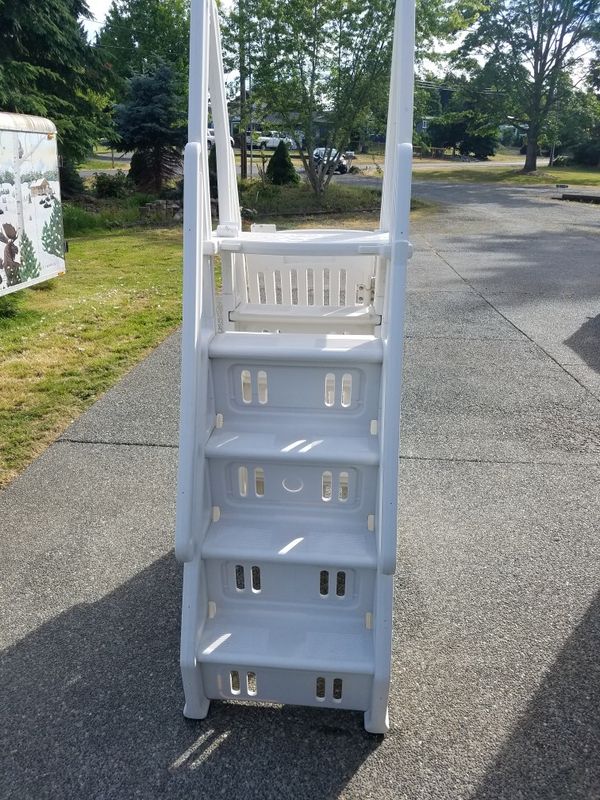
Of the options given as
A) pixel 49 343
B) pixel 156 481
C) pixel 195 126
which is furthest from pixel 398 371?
pixel 49 343

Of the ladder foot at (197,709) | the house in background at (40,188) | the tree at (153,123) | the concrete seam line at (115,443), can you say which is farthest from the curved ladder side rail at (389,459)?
the tree at (153,123)

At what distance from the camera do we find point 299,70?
669 inches

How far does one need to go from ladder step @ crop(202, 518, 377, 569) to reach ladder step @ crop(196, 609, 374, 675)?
10.4 inches

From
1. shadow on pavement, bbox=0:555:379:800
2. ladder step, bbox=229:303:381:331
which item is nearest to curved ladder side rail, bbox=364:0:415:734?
shadow on pavement, bbox=0:555:379:800

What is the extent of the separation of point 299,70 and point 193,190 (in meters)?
16.9

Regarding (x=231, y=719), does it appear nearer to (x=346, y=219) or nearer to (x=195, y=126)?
(x=195, y=126)

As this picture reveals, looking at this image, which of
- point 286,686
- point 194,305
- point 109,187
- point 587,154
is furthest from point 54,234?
point 587,154

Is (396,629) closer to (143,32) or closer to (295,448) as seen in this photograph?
(295,448)

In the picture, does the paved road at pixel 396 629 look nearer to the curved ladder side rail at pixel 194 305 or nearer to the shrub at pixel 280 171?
the curved ladder side rail at pixel 194 305

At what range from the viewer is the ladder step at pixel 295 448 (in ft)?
7.12

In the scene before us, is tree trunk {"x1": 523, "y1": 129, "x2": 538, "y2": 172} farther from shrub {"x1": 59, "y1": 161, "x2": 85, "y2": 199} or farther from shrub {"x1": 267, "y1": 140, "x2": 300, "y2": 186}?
shrub {"x1": 59, "y1": 161, "x2": 85, "y2": 199}

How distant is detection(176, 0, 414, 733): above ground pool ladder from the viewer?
2094mm

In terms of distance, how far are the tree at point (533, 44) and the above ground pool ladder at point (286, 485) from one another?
35.2m

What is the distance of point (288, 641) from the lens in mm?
2180
